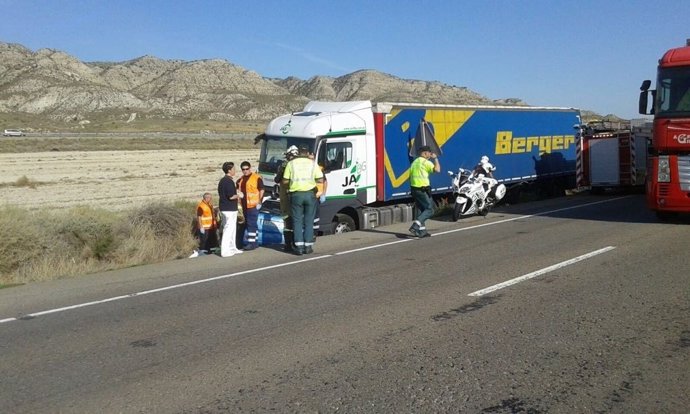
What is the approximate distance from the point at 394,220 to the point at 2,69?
→ 471ft

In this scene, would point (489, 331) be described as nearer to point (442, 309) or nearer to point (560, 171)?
point (442, 309)

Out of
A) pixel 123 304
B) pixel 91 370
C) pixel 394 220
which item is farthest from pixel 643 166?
pixel 91 370

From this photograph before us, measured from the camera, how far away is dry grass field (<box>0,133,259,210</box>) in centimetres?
2591

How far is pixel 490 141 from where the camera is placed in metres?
20.1

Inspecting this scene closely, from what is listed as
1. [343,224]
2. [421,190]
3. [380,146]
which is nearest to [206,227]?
[343,224]

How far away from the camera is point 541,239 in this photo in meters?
12.7

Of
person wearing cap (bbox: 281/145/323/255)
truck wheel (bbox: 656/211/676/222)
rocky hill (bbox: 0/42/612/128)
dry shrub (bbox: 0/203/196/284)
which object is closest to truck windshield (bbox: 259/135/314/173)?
dry shrub (bbox: 0/203/196/284)

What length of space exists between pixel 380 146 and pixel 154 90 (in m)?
148

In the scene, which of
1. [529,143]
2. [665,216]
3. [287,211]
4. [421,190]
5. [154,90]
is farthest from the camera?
[154,90]

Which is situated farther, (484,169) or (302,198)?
(484,169)

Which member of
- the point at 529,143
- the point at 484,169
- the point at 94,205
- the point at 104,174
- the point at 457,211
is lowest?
the point at 94,205

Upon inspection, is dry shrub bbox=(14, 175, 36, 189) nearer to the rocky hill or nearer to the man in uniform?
the man in uniform

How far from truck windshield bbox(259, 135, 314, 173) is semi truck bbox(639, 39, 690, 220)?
7.15m

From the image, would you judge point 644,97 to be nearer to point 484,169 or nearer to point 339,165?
point 484,169
